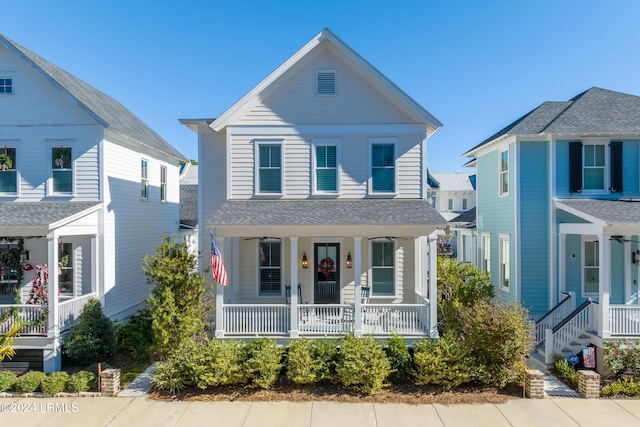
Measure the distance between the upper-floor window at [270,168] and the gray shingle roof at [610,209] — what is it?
8984mm

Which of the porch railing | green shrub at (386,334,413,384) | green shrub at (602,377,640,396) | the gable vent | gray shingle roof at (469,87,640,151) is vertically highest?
the gable vent

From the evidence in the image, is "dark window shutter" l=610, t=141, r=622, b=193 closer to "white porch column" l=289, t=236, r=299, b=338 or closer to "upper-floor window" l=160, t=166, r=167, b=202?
"white porch column" l=289, t=236, r=299, b=338

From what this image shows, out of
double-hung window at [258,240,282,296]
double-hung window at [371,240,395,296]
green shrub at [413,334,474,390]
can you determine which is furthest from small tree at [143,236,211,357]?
green shrub at [413,334,474,390]

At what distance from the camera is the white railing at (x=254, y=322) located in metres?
10.8

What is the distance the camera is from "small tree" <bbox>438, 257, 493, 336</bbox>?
38.7 feet

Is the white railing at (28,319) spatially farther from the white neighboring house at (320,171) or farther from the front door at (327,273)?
the front door at (327,273)

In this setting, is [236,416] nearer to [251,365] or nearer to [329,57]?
[251,365]

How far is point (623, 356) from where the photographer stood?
9.84m

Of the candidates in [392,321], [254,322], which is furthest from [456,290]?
[254,322]

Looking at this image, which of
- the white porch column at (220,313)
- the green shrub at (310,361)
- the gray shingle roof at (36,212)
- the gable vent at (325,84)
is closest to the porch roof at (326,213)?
the white porch column at (220,313)

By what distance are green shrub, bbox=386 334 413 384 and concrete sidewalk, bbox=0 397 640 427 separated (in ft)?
3.14

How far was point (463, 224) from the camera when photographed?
19.1m

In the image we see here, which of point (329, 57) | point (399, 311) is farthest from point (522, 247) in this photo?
point (329, 57)

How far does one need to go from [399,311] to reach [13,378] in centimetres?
1000
